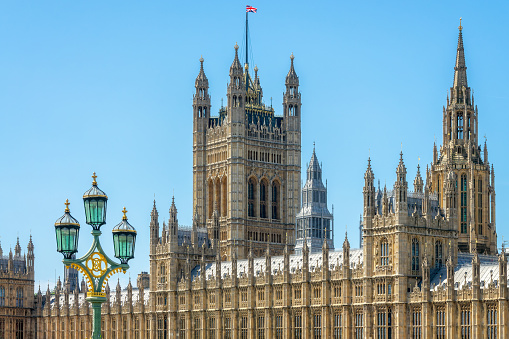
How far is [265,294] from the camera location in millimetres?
150500

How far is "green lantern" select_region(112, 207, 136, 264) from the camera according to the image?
2434 inches

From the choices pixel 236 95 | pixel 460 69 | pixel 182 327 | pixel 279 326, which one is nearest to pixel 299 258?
pixel 279 326

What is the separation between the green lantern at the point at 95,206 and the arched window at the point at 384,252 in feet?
239

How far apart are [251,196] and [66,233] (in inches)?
5312

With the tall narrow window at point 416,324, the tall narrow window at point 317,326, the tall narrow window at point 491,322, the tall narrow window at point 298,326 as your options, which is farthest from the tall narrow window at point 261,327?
the tall narrow window at point 491,322

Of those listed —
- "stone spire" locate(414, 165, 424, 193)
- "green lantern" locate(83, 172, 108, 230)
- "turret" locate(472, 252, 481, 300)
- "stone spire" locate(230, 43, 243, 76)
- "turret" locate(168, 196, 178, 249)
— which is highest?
"stone spire" locate(230, 43, 243, 76)

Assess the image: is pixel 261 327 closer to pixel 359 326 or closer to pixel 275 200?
pixel 359 326

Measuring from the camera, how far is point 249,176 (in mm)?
194875

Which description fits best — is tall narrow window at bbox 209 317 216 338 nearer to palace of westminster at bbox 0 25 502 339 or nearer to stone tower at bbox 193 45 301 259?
palace of westminster at bbox 0 25 502 339

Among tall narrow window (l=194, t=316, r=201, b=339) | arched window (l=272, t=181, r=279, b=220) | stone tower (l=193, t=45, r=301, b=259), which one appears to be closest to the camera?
tall narrow window (l=194, t=316, r=201, b=339)

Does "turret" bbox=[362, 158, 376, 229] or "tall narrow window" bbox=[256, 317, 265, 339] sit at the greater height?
"turret" bbox=[362, 158, 376, 229]

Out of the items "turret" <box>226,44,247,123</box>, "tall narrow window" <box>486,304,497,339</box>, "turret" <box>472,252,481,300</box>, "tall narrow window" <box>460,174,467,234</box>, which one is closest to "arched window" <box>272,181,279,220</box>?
"turret" <box>226,44,247,123</box>

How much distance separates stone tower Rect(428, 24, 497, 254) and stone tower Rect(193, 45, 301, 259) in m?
39.9

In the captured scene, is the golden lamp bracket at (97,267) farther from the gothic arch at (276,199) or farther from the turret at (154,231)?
the gothic arch at (276,199)
